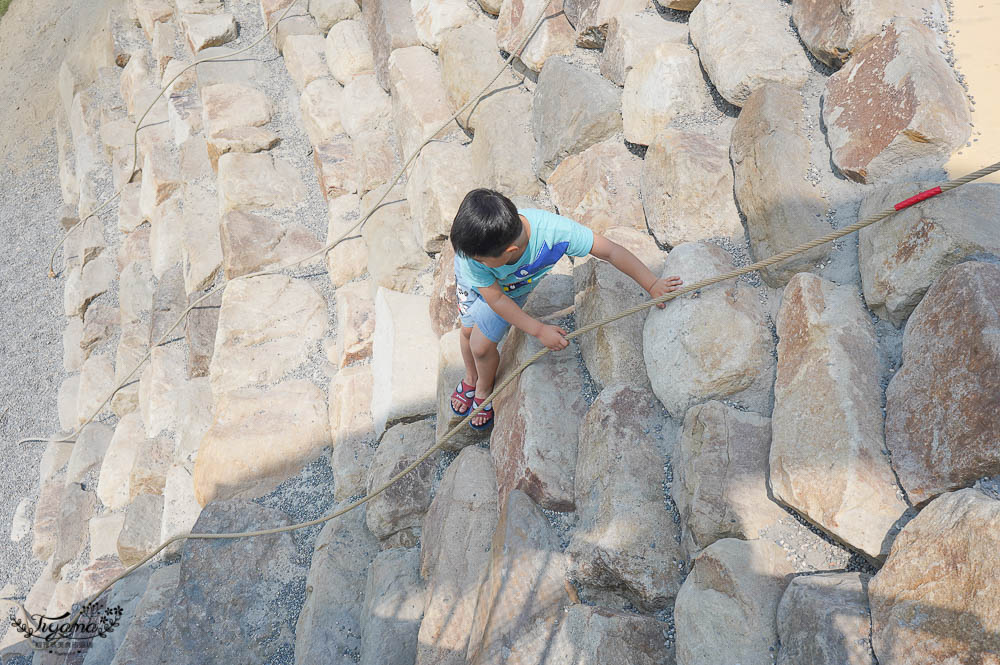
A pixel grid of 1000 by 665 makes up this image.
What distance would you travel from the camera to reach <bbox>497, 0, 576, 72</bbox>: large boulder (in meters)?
3.18

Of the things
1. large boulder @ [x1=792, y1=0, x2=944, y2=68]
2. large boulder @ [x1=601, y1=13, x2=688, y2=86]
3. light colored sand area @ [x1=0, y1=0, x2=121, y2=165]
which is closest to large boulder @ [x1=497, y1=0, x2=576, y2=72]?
large boulder @ [x1=601, y1=13, x2=688, y2=86]

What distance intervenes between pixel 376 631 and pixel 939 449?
6.17ft

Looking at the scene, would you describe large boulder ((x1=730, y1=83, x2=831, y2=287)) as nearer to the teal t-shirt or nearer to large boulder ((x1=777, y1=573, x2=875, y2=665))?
the teal t-shirt

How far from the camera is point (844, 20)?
207cm

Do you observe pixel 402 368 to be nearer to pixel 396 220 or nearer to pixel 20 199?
pixel 396 220

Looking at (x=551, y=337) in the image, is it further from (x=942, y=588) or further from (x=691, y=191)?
(x=942, y=588)

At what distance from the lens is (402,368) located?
10.7ft

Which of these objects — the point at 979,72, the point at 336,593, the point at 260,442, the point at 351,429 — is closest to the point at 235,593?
the point at 336,593

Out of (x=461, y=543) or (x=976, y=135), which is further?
(x=461, y=543)

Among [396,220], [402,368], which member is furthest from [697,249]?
[396,220]

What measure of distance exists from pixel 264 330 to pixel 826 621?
134 inches

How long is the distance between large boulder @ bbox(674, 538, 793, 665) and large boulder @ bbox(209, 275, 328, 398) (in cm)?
286

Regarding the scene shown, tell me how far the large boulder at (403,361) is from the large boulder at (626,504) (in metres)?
1.17

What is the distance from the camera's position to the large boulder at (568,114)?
9.21 feet
